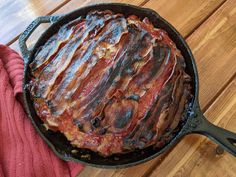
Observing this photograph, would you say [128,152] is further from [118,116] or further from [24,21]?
[24,21]

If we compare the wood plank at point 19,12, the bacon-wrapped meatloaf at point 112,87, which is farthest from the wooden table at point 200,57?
the bacon-wrapped meatloaf at point 112,87

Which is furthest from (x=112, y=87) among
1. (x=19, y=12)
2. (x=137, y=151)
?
(x=19, y=12)

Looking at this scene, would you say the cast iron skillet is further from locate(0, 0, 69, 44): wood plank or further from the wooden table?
locate(0, 0, 69, 44): wood plank

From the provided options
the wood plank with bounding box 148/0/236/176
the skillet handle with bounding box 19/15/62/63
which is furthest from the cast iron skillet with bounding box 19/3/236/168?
the wood plank with bounding box 148/0/236/176

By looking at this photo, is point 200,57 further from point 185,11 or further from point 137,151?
point 137,151

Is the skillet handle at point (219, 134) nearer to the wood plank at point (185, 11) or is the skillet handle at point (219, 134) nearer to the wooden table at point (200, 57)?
the wooden table at point (200, 57)

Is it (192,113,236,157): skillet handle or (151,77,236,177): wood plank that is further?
(151,77,236,177): wood plank

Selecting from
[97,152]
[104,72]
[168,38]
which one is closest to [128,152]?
[97,152]
